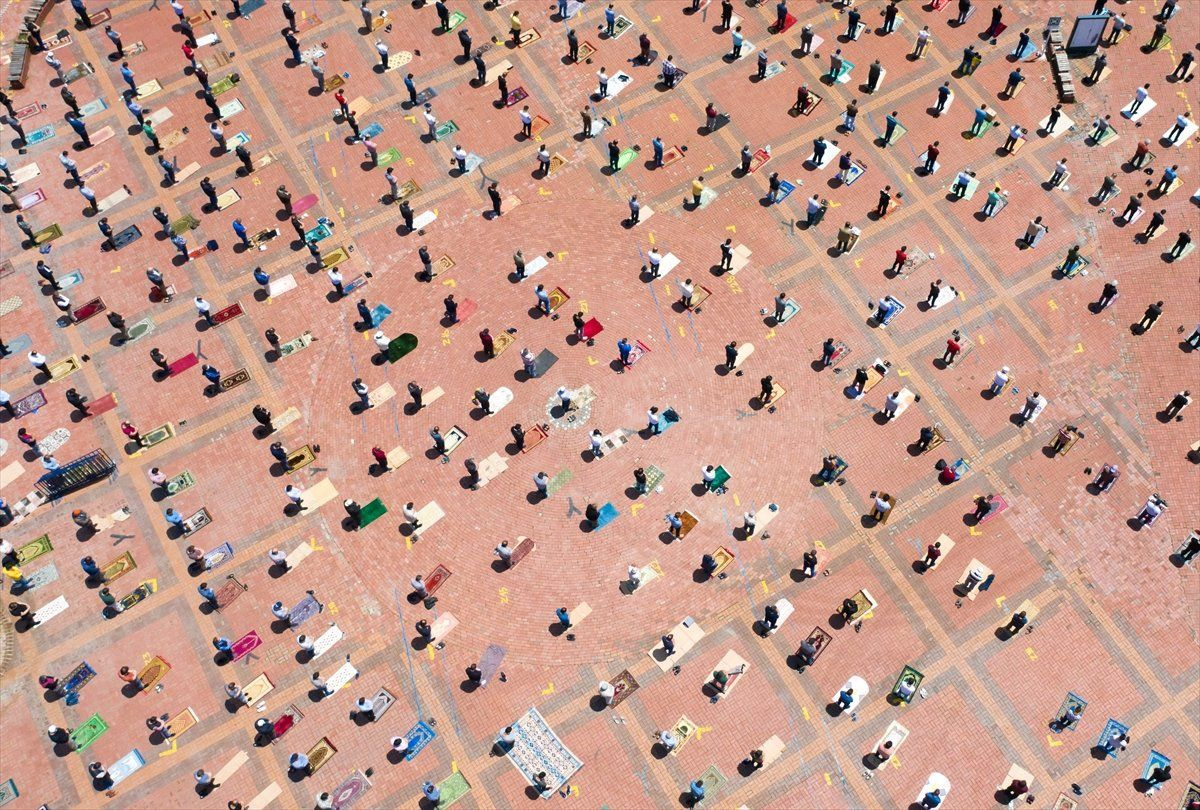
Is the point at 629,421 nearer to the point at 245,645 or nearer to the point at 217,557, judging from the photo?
the point at 217,557

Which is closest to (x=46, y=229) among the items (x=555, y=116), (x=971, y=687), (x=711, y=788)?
(x=555, y=116)

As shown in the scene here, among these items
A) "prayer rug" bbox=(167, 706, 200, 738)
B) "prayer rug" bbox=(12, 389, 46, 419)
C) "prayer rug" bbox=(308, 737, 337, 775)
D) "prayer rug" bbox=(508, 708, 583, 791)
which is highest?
"prayer rug" bbox=(12, 389, 46, 419)

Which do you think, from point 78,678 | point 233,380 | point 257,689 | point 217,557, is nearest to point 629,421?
point 233,380

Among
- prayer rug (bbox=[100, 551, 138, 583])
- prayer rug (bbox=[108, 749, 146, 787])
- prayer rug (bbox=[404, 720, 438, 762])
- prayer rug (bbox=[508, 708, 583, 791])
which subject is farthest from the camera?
prayer rug (bbox=[100, 551, 138, 583])

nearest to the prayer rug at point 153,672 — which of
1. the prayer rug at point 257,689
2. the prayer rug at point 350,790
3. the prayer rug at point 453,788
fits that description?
the prayer rug at point 257,689

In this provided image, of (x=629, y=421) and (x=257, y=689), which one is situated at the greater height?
(x=629, y=421)

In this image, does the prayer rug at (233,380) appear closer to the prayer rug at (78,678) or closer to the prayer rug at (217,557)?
the prayer rug at (217,557)

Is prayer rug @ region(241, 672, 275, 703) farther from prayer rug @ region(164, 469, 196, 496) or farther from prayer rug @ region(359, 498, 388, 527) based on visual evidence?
prayer rug @ region(164, 469, 196, 496)

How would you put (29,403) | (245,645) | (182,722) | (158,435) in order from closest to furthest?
(182,722) → (245,645) → (158,435) → (29,403)

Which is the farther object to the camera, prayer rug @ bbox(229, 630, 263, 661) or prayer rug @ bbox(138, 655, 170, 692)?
prayer rug @ bbox(229, 630, 263, 661)

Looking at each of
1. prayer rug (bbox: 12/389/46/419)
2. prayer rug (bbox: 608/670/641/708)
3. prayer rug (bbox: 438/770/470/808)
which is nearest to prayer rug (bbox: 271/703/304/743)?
prayer rug (bbox: 438/770/470/808)
